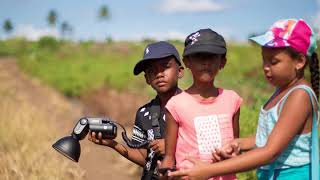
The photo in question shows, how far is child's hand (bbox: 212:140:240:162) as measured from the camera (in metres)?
1.96

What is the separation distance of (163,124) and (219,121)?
0.51 meters

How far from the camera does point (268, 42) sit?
187 cm

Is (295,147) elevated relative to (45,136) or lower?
elevated

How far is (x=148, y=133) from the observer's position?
262 cm

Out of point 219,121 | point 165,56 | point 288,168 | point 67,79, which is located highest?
point 165,56

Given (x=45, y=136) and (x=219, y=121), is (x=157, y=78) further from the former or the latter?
(x=45, y=136)

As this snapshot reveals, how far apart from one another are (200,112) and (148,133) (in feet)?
1.88

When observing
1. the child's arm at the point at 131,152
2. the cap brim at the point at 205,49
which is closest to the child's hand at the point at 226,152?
the cap brim at the point at 205,49

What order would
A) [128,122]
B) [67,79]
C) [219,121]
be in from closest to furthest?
[219,121]
[128,122]
[67,79]

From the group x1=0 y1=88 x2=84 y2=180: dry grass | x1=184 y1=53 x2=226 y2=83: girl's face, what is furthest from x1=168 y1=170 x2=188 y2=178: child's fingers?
x1=0 y1=88 x2=84 y2=180: dry grass

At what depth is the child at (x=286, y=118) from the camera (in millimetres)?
1806

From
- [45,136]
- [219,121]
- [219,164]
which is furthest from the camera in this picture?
[45,136]

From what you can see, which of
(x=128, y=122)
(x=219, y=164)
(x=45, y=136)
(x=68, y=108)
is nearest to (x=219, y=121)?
(x=219, y=164)

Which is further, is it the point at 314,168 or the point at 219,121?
the point at 219,121
